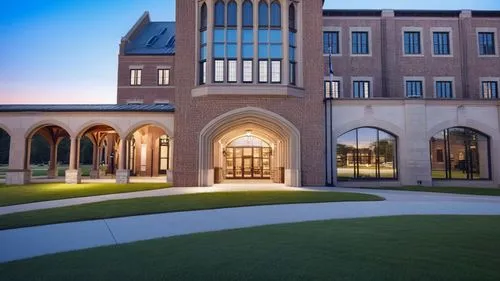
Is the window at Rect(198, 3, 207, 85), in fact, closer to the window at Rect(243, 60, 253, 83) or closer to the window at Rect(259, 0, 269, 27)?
the window at Rect(243, 60, 253, 83)

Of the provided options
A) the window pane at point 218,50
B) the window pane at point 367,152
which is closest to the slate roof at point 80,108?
the window pane at point 218,50

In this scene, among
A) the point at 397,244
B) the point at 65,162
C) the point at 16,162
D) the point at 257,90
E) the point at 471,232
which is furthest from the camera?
the point at 65,162

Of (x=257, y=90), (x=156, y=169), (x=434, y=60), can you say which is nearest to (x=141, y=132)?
(x=156, y=169)

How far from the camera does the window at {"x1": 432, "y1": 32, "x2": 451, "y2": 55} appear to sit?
2933 centimetres

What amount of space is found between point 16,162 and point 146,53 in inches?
726

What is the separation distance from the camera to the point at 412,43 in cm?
2942

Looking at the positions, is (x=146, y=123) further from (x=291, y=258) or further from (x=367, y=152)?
(x=291, y=258)

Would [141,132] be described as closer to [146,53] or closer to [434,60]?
[146,53]

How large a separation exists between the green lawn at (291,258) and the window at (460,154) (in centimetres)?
1714

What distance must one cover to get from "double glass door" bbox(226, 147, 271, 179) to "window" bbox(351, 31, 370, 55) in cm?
1256

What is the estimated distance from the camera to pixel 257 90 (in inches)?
890

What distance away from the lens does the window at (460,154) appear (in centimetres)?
2400

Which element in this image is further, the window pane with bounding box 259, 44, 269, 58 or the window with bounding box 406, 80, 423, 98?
the window with bounding box 406, 80, 423, 98

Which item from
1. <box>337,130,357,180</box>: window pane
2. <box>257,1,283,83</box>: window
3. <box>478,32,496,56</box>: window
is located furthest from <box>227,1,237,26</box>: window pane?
<box>478,32,496,56</box>: window
